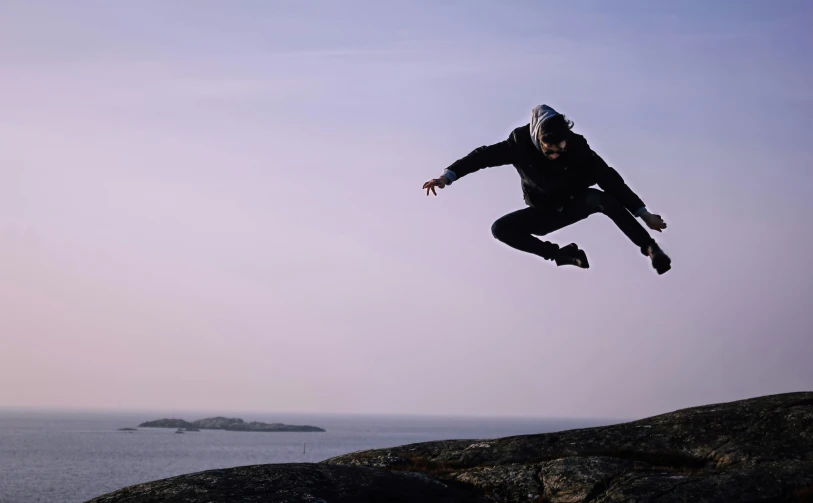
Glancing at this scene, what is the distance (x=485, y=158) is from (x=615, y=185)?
1.94m

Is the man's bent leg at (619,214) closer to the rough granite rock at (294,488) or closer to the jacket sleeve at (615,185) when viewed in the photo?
the jacket sleeve at (615,185)

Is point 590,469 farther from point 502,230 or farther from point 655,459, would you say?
point 502,230

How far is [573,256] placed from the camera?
1334 centimetres

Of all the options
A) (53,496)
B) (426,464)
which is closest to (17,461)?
(53,496)

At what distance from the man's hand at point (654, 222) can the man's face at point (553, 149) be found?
1537mm

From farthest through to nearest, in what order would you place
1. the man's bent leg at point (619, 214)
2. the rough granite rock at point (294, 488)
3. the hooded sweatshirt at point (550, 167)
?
the hooded sweatshirt at point (550, 167), the man's bent leg at point (619, 214), the rough granite rock at point (294, 488)

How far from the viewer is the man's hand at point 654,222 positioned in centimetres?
1228

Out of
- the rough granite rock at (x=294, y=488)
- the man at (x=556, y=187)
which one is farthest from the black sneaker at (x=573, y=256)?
the rough granite rock at (x=294, y=488)

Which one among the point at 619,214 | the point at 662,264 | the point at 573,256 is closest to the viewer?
the point at 662,264

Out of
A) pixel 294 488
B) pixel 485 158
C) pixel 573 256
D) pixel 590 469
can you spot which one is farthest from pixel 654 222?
pixel 294 488

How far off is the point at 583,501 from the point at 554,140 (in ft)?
17.1

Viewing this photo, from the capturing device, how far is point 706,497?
11.8 m

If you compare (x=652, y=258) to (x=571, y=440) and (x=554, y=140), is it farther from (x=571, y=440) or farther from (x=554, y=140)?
(x=571, y=440)

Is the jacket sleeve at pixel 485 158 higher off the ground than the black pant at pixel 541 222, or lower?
higher
